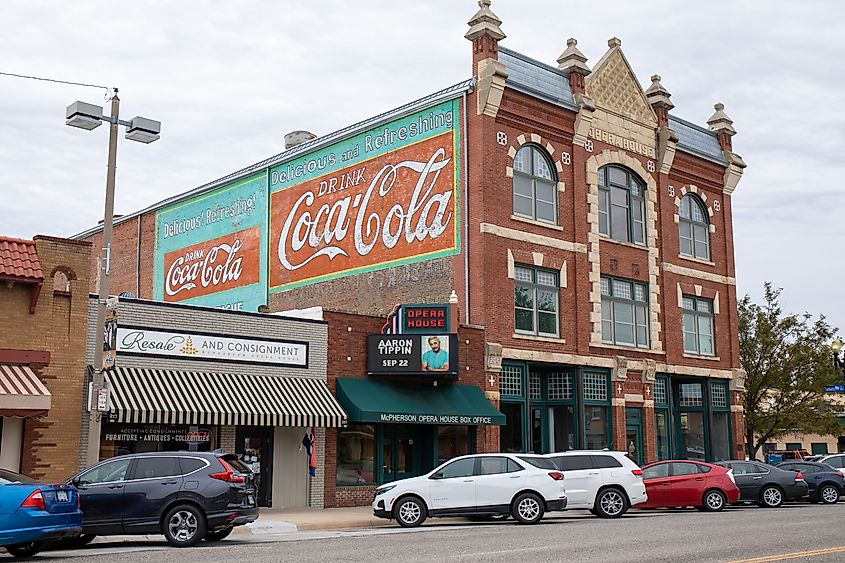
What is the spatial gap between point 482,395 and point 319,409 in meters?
6.01

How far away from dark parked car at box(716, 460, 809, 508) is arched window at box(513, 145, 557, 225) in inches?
392

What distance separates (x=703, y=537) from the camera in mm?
15984

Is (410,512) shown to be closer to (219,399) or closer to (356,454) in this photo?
(219,399)

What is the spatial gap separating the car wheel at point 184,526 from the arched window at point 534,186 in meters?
16.9

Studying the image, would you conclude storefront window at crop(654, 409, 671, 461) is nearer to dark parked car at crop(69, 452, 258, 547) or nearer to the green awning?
the green awning

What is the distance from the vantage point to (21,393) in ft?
65.6

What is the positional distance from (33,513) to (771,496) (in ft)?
65.1

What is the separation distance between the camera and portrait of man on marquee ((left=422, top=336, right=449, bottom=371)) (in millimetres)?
27516

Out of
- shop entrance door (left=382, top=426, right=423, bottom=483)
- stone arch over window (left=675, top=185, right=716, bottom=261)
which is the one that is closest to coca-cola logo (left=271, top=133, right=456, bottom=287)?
shop entrance door (left=382, top=426, right=423, bottom=483)

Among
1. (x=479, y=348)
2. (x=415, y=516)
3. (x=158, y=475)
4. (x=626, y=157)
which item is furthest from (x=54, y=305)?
(x=626, y=157)

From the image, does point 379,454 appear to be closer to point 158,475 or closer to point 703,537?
point 158,475

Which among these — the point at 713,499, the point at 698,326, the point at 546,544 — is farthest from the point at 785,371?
the point at 546,544

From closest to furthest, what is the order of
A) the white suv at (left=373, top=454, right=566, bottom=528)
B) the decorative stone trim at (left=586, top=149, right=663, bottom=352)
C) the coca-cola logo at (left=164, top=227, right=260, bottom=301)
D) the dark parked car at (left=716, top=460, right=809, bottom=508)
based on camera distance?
the white suv at (left=373, top=454, right=566, bottom=528), the dark parked car at (left=716, top=460, right=809, bottom=508), the decorative stone trim at (left=586, top=149, right=663, bottom=352), the coca-cola logo at (left=164, top=227, right=260, bottom=301)

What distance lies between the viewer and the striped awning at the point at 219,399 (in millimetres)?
22125
